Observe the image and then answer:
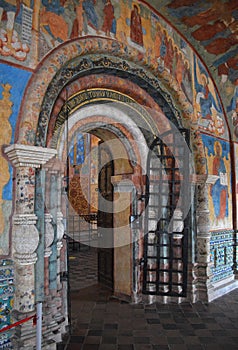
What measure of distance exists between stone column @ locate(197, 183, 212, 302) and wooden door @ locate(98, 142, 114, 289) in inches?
72.0

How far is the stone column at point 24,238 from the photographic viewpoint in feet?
12.3

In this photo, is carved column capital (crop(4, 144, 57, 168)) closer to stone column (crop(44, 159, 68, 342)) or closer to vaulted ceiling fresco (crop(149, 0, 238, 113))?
stone column (crop(44, 159, 68, 342))

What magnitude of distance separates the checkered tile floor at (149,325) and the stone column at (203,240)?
0.51m

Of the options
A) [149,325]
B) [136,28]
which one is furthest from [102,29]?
[149,325]

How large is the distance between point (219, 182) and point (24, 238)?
17.5ft

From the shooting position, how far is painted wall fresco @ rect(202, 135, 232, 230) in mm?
7324

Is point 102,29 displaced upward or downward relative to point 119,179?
upward

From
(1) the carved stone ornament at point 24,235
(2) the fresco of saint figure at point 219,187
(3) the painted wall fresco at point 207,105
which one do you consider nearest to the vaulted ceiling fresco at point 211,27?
(3) the painted wall fresco at point 207,105

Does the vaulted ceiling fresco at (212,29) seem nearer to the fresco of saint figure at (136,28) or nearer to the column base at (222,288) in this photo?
the fresco of saint figure at (136,28)

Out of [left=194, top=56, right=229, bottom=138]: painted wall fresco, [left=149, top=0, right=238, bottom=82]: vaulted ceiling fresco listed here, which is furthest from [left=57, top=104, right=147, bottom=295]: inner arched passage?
[left=149, top=0, right=238, bottom=82]: vaulted ceiling fresco

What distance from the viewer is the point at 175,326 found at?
199 inches

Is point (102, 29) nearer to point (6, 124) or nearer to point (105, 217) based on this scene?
point (6, 124)

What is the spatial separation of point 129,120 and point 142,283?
10.1 ft

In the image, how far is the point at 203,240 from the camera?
670 cm
